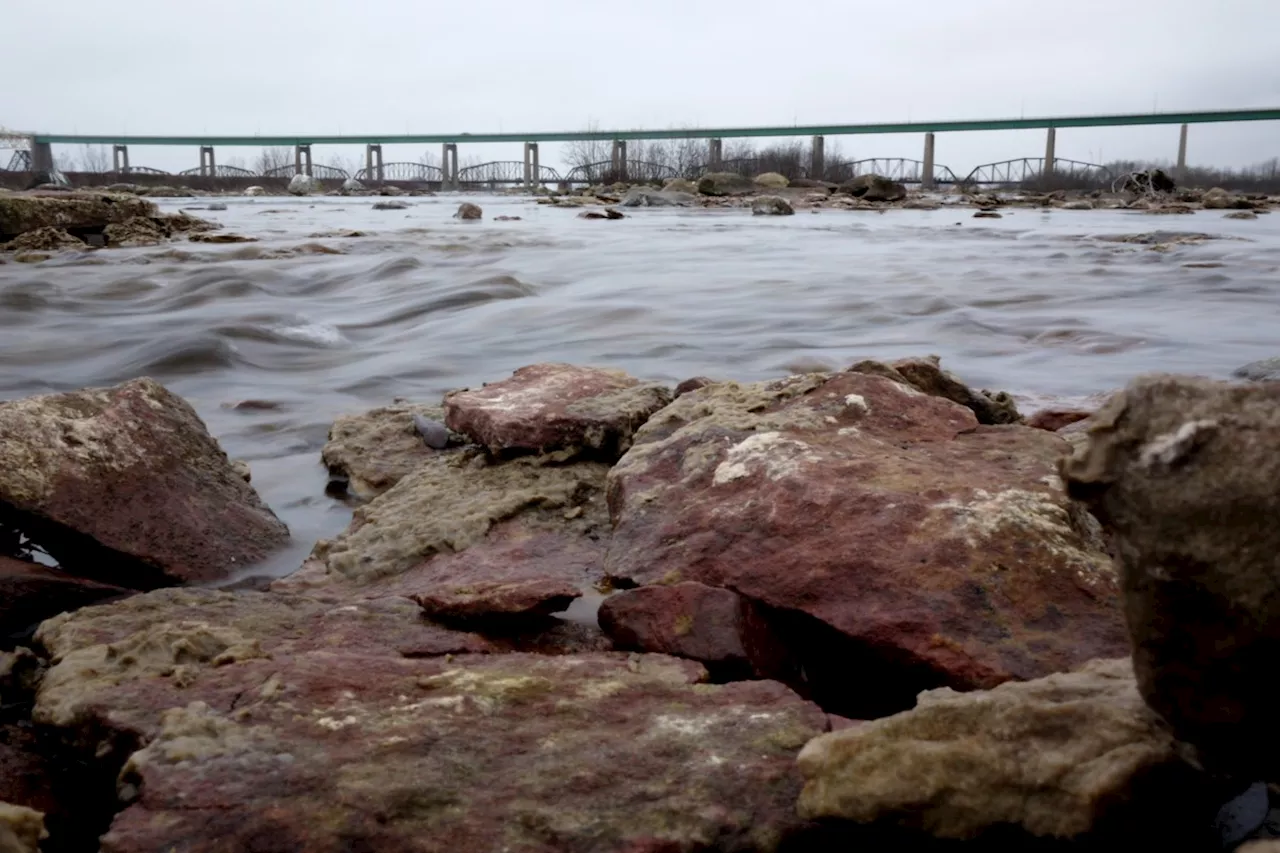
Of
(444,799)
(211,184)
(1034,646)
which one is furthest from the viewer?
(211,184)

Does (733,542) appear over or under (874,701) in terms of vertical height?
over

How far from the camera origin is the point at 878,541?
6.09 ft

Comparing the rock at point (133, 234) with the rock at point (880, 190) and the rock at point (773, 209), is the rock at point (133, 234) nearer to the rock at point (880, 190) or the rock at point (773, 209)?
the rock at point (773, 209)

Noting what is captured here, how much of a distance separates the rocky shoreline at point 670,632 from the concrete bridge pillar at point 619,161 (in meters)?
58.0

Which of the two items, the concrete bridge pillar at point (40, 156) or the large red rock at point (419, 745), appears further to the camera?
the concrete bridge pillar at point (40, 156)

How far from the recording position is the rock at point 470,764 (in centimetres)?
113

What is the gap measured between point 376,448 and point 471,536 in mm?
1063

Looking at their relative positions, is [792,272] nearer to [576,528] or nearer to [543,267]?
[543,267]

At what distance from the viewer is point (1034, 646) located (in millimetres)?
1609

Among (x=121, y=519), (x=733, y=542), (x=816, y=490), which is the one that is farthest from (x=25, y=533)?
(x=816, y=490)

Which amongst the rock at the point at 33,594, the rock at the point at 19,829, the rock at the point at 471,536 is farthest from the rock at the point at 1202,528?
the rock at the point at 33,594

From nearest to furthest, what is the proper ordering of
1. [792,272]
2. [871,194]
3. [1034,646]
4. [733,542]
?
[1034,646], [733,542], [792,272], [871,194]

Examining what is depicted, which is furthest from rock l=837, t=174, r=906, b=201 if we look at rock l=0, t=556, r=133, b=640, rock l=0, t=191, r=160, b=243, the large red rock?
the large red rock

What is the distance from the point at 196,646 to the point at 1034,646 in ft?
4.40
